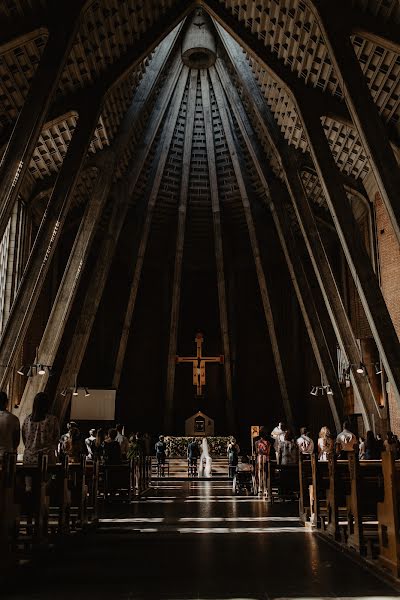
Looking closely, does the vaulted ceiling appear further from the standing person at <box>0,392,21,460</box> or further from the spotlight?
the standing person at <box>0,392,21,460</box>

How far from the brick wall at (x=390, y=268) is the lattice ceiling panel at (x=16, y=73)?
9074 mm

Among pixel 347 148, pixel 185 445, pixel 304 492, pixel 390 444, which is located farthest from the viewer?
pixel 185 445

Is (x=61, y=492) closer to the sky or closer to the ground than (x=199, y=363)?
closer to the ground

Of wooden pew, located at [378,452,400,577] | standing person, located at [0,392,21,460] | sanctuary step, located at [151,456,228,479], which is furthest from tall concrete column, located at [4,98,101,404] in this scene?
wooden pew, located at [378,452,400,577]

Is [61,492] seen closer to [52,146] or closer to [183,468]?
[52,146]

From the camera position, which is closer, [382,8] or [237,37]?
[382,8]

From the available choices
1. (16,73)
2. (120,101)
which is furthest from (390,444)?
(120,101)

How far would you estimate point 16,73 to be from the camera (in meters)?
12.1

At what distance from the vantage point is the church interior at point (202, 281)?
194 inches

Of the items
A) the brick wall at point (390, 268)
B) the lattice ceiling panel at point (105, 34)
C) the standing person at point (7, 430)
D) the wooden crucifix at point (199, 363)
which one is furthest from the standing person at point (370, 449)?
the wooden crucifix at point (199, 363)

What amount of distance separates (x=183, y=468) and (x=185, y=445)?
93cm

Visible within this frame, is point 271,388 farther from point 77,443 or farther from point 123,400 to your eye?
point 77,443

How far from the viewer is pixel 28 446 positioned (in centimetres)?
577

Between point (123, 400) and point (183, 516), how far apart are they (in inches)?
567
